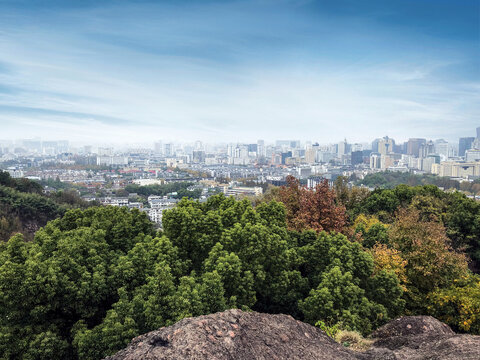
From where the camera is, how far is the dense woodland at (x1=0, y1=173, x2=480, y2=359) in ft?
19.9

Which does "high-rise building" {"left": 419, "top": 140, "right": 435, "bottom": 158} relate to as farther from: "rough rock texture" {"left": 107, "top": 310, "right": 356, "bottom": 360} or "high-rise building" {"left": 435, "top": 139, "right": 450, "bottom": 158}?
"rough rock texture" {"left": 107, "top": 310, "right": 356, "bottom": 360}

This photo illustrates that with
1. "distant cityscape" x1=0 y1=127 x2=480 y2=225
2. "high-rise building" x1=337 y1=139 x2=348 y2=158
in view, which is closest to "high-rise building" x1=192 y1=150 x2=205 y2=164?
"distant cityscape" x1=0 y1=127 x2=480 y2=225

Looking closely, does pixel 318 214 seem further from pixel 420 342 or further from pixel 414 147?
pixel 414 147

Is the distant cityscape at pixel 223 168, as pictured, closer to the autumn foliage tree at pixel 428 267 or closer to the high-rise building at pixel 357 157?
the high-rise building at pixel 357 157

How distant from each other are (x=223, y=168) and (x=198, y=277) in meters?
133

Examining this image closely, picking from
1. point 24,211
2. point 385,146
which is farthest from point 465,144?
point 24,211

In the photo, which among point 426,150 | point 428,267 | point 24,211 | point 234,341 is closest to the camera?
point 234,341

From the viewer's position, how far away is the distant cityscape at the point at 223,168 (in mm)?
81125

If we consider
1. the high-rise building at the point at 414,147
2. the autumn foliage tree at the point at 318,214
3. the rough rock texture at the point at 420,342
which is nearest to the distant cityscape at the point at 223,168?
the high-rise building at the point at 414,147

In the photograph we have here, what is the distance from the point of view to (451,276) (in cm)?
983

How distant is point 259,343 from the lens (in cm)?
461

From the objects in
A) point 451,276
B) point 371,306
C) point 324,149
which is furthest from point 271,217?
point 324,149

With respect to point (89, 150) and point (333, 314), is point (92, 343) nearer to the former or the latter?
point (333, 314)

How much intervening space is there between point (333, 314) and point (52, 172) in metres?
117
